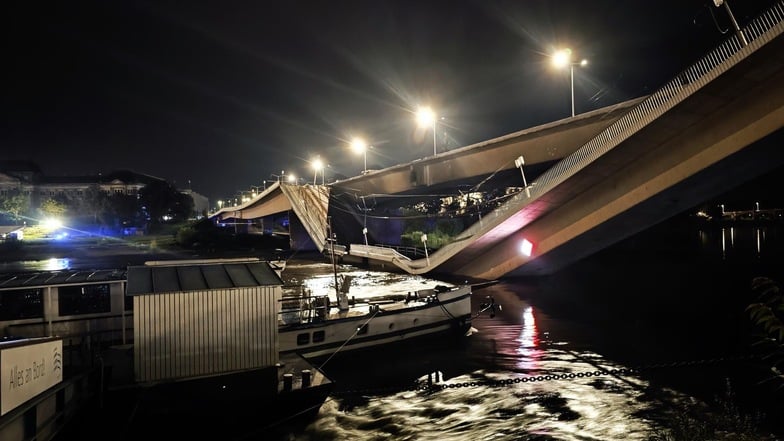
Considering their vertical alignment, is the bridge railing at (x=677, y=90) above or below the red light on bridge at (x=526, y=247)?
above

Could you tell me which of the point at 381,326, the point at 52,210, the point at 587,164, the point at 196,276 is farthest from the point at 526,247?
the point at 52,210

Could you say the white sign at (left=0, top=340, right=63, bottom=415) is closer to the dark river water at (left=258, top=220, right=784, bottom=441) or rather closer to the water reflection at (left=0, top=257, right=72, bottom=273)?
the dark river water at (left=258, top=220, right=784, bottom=441)

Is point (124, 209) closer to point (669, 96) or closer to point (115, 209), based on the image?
point (115, 209)

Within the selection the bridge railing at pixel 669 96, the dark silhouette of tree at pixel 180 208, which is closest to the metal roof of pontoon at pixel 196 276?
the bridge railing at pixel 669 96

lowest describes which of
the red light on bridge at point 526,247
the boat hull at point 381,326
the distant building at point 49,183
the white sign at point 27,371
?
the boat hull at point 381,326

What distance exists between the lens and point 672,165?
2494cm

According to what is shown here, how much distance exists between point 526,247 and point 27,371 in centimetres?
3075

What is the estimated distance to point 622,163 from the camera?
1037 inches

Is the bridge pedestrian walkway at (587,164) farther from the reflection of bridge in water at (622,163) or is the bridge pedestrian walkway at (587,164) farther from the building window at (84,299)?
the building window at (84,299)

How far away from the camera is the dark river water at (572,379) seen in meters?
11.5

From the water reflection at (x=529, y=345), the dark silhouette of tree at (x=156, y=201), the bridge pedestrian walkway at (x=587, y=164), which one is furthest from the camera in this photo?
the dark silhouette of tree at (x=156, y=201)

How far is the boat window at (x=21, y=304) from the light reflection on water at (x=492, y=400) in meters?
8.56

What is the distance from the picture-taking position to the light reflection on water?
11.5 m

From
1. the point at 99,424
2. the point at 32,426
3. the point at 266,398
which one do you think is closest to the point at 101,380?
the point at 99,424
